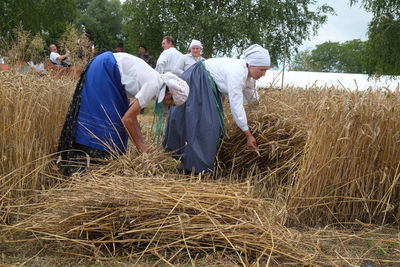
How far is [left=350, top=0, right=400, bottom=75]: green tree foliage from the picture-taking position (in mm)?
15742

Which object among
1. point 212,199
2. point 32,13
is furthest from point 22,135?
point 32,13

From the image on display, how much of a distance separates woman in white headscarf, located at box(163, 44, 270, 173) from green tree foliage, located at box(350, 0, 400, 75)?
13639 mm

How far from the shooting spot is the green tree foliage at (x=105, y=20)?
113 ft

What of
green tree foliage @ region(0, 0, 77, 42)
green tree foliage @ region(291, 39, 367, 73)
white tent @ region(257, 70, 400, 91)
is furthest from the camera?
green tree foliage @ region(291, 39, 367, 73)

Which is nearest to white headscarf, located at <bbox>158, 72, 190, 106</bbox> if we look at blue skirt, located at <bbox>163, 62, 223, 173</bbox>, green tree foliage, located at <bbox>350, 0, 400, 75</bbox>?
blue skirt, located at <bbox>163, 62, 223, 173</bbox>

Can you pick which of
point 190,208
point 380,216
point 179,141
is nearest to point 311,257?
point 190,208

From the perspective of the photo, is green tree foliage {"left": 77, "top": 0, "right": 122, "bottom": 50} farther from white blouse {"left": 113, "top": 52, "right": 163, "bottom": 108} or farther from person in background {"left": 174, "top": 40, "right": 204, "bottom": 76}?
white blouse {"left": 113, "top": 52, "right": 163, "bottom": 108}

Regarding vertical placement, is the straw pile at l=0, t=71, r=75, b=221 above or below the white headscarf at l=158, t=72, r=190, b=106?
below

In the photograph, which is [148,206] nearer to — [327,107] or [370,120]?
[327,107]

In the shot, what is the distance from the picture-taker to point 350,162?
8.73 feet

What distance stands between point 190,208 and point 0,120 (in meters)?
1.23

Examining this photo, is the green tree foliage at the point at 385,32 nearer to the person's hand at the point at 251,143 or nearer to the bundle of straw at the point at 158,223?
the person's hand at the point at 251,143

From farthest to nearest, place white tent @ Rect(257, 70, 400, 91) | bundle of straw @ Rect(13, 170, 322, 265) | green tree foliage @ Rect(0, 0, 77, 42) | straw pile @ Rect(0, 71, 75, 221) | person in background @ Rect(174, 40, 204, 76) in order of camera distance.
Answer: green tree foliage @ Rect(0, 0, 77, 42) < person in background @ Rect(174, 40, 204, 76) < white tent @ Rect(257, 70, 400, 91) < straw pile @ Rect(0, 71, 75, 221) < bundle of straw @ Rect(13, 170, 322, 265)

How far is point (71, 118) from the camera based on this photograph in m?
2.85
